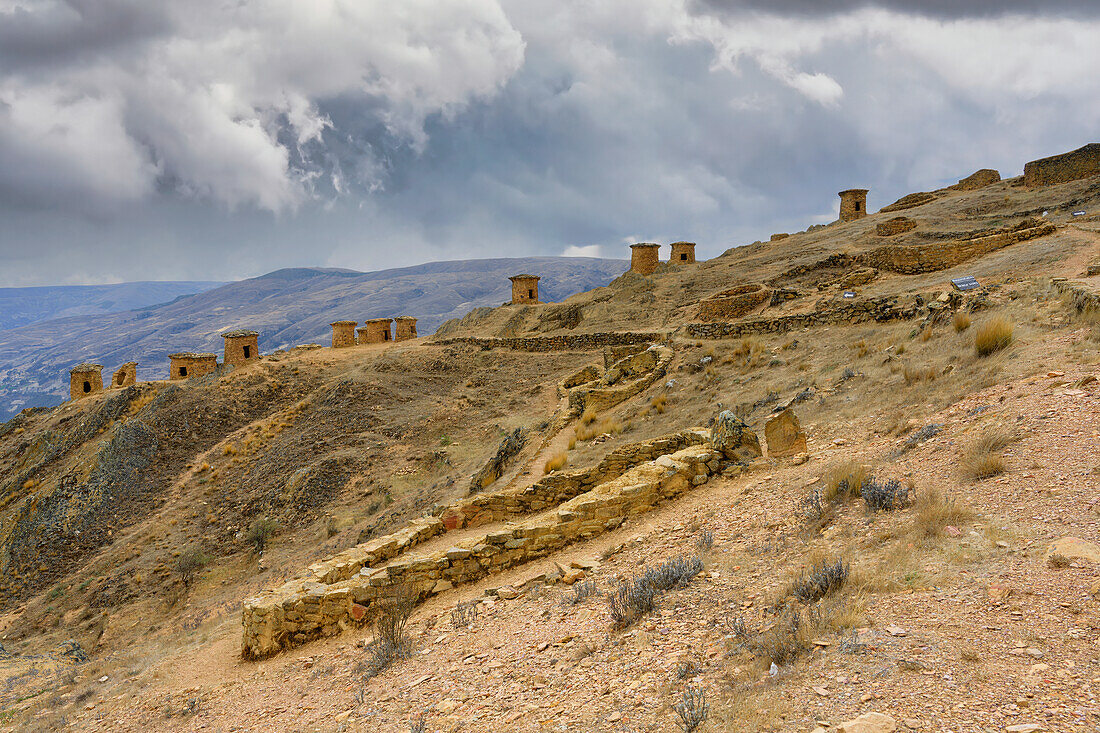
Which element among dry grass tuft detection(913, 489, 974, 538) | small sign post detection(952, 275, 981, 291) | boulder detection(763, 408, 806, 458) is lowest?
dry grass tuft detection(913, 489, 974, 538)

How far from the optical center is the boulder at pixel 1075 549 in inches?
147

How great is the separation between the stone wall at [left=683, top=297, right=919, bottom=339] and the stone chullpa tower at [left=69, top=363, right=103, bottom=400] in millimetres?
34976

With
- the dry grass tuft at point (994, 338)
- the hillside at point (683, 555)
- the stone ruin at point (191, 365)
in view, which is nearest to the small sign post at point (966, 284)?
the hillside at point (683, 555)

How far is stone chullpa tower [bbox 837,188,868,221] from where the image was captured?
40188 millimetres

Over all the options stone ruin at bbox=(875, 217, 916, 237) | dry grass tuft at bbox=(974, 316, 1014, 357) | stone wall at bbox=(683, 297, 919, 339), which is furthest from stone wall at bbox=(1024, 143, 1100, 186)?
dry grass tuft at bbox=(974, 316, 1014, 357)

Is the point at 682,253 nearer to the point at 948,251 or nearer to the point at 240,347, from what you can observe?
the point at 948,251

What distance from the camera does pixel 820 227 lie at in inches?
1625

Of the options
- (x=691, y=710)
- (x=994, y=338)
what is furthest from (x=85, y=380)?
(x=994, y=338)

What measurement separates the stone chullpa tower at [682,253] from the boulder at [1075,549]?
3663 centimetres

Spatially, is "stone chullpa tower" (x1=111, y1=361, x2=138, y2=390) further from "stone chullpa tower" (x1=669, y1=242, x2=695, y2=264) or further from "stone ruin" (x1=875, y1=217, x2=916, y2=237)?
"stone ruin" (x1=875, y1=217, x2=916, y2=237)

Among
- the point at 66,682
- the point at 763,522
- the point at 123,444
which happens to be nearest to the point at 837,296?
the point at 763,522

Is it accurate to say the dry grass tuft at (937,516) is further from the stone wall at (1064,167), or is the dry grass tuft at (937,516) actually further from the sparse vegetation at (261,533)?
the stone wall at (1064,167)

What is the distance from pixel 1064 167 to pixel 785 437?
3441cm

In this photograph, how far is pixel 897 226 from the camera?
28703 mm
